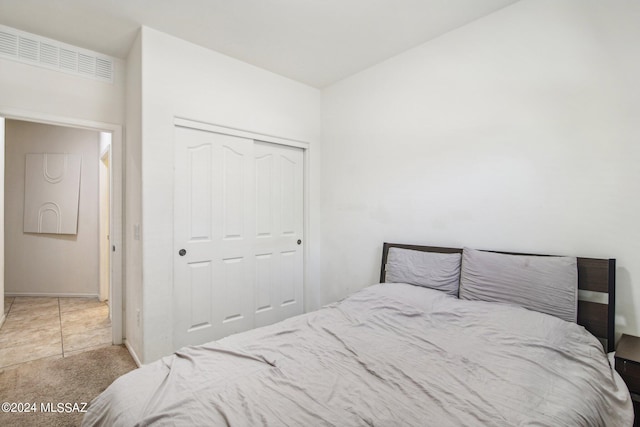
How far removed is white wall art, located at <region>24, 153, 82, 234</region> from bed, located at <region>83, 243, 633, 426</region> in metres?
4.30

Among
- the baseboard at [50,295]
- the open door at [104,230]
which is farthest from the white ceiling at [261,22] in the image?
the baseboard at [50,295]

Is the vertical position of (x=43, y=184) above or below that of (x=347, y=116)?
below

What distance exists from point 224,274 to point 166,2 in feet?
6.87

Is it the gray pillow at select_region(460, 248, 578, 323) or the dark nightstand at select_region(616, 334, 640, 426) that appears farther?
the gray pillow at select_region(460, 248, 578, 323)

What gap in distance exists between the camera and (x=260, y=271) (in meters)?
3.02

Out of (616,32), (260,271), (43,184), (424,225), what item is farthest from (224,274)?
(43,184)

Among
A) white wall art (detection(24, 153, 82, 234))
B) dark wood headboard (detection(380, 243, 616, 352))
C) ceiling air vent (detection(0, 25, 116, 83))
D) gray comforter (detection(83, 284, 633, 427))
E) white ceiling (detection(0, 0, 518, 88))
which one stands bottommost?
gray comforter (detection(83, 284, 633, 427))

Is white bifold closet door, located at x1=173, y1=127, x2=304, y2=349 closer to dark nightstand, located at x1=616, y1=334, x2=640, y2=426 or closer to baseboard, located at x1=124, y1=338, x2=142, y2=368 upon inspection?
baseboard, located at x1=124, y1=338, x2=142, y2=368

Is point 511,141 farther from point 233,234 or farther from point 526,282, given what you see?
point 233,234

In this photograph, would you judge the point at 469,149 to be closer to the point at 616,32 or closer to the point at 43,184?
the point at 616,32

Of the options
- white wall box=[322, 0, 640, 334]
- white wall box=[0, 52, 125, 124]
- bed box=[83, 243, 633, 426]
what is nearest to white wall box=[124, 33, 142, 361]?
white wall box=[0, 52, 125, 124]

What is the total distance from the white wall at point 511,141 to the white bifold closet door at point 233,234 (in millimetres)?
706

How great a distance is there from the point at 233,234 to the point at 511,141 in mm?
2331

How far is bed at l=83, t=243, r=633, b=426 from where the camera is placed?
97 cm
